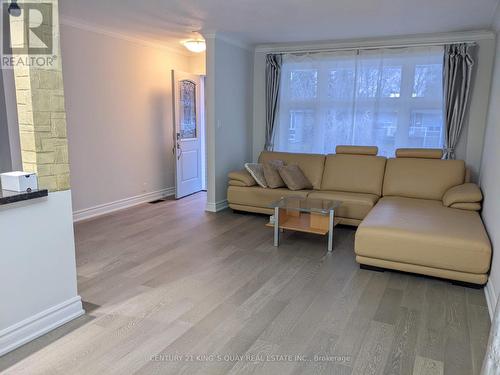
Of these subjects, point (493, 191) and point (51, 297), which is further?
point (493, 191)

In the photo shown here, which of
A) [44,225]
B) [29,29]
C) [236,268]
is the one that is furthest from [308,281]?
[29,29]

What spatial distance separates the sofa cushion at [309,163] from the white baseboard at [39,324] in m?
3.40

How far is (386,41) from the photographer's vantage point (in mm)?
4977

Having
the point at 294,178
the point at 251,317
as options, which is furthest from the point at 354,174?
the point at 251,317

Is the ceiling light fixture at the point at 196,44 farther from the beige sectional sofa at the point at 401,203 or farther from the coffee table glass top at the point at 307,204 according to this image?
the coffee table glass top at the point at 307,204

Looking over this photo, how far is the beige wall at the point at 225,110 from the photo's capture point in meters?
4.96

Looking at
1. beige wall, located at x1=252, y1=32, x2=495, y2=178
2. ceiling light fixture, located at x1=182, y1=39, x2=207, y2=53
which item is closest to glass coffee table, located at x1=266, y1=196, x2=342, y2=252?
beige wall, located at x1=252, y1=32, x2=495, y2=178

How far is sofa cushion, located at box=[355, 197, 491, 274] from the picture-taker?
2.82 meters

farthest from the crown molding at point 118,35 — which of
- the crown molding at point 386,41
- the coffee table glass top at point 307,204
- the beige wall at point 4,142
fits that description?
the coffee table glass top at point 307,204

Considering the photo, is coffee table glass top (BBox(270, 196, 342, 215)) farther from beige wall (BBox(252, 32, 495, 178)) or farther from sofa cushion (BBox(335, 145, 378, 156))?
beige wall (BBox(252, 32, 495, 178))

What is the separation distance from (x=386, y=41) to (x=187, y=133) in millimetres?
3153

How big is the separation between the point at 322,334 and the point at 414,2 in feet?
9.90

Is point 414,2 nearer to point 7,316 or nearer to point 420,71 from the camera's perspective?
point 420,71

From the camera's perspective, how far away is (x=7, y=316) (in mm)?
2068
